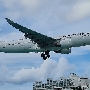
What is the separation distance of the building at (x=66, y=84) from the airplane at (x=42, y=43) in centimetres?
2883

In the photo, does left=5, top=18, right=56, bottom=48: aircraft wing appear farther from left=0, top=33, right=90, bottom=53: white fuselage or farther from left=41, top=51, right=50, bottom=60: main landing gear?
left=41, top=51, right=50, bottom=60: main landing gear

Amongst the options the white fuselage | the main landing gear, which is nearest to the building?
the main landing gear

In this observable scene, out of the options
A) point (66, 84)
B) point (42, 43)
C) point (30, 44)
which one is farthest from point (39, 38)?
point (66, 84)

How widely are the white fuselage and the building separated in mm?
31872

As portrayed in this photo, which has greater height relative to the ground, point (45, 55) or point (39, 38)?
point (39, 38)

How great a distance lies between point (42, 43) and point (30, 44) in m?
3.12

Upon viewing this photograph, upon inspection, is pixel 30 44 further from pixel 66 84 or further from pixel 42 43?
pixel 66 84

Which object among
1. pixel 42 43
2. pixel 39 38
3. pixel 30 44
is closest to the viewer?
pixel 39 38

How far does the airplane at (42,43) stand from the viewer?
166ft

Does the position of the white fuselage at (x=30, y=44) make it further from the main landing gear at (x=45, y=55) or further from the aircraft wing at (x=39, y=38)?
the main landing gear at (x=45, y=55)

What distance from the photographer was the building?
283ft

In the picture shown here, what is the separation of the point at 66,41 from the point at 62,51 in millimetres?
8227

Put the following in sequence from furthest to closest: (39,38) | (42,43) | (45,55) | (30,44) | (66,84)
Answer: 1. (66,84)
2. (45,55)
3. (30,44)
4. (42,43)
5. (39,38)

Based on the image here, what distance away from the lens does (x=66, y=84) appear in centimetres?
8644
